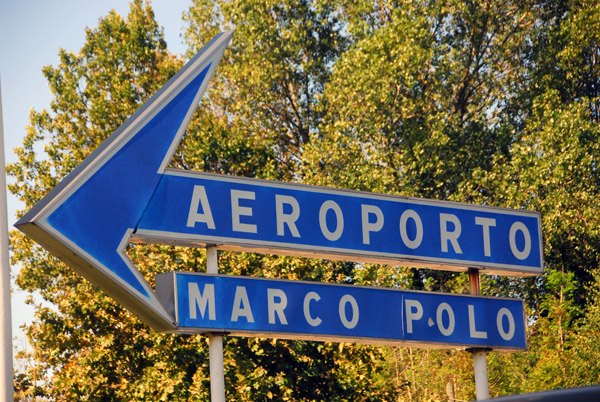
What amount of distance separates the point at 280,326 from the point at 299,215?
1181mm

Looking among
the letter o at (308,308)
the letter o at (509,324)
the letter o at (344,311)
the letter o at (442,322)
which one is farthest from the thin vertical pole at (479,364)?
the letter o at (308,308)

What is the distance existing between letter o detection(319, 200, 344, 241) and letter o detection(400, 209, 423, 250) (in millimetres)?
808

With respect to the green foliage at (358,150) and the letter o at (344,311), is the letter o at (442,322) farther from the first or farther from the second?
the green foliage at (358,150)

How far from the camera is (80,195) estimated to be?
8.24 meters

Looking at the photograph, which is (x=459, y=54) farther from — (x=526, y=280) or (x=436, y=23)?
(x=526, y=280)

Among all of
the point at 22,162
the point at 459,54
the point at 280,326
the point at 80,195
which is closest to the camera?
the point at 80,195

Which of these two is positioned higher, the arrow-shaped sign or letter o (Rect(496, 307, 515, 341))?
the arrow-shaped sign

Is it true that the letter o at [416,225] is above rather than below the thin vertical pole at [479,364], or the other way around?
above

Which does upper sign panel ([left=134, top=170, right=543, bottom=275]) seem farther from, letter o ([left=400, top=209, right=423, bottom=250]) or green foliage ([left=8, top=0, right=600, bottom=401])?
green foliage ([left=8, top=0, right=600, bottom=401])

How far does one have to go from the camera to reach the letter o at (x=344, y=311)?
30.9ft

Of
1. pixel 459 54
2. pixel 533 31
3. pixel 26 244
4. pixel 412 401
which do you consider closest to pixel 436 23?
pixel 459 54

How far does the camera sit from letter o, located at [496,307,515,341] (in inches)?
410

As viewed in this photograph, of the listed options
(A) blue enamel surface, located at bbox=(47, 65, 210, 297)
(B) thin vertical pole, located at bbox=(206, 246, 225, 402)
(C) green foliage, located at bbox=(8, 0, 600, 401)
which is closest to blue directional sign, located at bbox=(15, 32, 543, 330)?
(A) blue enamel surface, located at bbox=(47, 65, 210, 297)

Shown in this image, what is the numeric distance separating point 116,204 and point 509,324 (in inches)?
194
